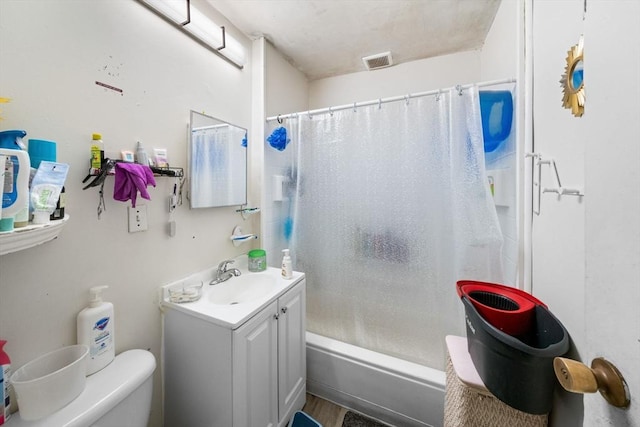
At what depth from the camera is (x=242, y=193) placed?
1.61 meters

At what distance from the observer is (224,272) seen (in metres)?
1.42

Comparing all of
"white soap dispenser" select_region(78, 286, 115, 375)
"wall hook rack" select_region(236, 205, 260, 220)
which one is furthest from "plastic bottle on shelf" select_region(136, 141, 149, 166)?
"wall hook rack" select_region(236, 205, 260, 220)

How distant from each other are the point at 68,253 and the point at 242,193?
2.94 ft

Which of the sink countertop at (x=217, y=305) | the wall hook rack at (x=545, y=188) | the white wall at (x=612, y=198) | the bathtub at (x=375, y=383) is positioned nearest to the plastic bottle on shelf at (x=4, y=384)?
the sink countertop at (x=217, y=305)

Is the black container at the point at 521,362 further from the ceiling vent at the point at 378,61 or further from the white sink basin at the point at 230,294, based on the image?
the ceiling vent at the point at 378,61

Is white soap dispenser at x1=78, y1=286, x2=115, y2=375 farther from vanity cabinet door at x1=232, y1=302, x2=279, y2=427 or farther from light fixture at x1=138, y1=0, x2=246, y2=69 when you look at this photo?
light fixture at x1=138, y1=0, x2=246, y2=69

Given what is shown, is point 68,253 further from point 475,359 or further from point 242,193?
point 475,359

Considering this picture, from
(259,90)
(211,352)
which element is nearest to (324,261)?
(211,352)

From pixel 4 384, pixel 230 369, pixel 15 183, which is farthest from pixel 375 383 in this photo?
pixel 15 183

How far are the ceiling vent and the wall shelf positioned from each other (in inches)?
85.0

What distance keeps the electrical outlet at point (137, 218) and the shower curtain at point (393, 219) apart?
2.93ft

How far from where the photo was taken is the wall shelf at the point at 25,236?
0.56 meters

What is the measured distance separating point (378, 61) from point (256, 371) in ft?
7.65

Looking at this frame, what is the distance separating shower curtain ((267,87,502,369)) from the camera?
1.23m
